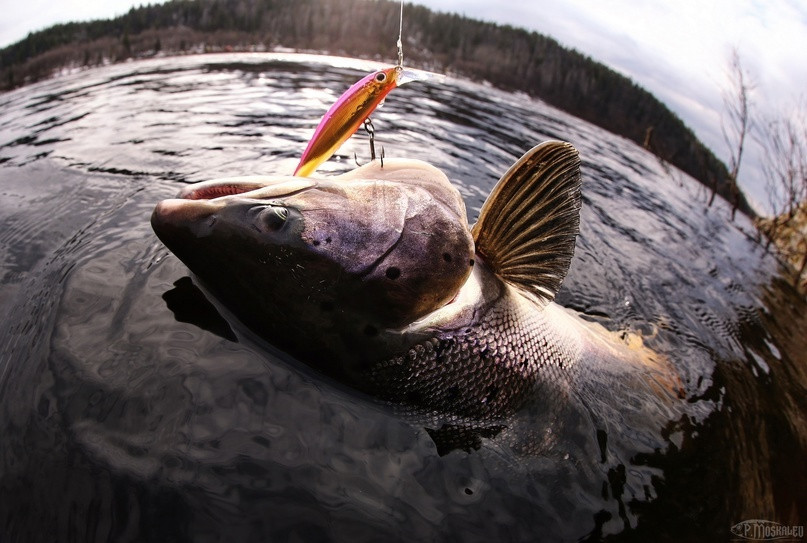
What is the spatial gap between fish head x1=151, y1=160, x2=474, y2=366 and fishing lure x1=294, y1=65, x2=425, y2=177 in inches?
10.9

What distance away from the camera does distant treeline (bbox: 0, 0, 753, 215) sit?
129 feet

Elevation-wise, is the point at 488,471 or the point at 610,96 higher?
the point at 610,96

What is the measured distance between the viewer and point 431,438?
2.60 m

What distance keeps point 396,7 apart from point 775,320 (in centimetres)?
6736

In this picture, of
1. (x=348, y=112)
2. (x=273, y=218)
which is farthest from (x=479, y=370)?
(x=348, y=112)

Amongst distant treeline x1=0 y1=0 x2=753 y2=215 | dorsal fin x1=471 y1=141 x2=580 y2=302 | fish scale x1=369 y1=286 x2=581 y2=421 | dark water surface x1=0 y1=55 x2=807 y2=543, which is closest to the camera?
dark water surface x1=0 y1=55 x2=807 y2=543

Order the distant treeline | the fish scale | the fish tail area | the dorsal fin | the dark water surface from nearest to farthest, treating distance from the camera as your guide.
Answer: the dark water surface < the fish scale < the dorsal fin < the fish tail area < the distant treeline

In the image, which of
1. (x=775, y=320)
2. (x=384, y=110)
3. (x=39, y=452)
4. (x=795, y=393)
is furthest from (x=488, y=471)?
(x=384, y=110)

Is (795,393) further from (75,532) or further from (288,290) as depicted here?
(75,532)

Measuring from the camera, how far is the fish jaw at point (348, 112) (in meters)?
2.58

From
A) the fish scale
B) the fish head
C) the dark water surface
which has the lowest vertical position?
the dark water surface

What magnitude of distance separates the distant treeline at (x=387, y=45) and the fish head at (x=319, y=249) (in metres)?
38.2

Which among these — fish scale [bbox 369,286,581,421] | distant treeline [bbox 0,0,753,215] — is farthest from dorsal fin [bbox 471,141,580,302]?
distant treeline [bbox 0,0,753,215]

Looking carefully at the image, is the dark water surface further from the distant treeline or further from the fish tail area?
the distant treeline
